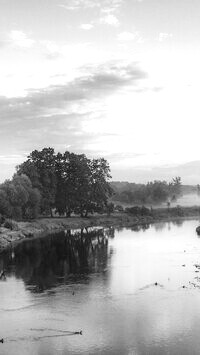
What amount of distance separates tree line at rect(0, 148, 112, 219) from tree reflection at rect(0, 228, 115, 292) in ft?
74.8

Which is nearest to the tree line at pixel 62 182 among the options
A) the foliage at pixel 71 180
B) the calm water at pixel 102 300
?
the foliage at pixel 71 180

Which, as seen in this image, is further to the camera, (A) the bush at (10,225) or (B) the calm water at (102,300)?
(A) the bush at (10,225)

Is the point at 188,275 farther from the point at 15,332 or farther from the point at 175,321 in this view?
the point at 15,332

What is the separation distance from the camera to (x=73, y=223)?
495 ft

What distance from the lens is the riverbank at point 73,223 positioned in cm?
11438

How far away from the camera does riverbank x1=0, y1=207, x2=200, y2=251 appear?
375 feet

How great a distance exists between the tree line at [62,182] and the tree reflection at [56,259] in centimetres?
2280

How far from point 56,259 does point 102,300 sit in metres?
34.9

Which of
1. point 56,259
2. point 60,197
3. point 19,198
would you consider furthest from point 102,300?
point 60,197

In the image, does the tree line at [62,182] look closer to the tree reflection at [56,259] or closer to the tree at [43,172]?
the tree at [43,172]

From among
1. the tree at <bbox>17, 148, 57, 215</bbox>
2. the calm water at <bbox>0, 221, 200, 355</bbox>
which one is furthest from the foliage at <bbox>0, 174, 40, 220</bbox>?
the calm water at <bbox>0, 221, 200, 355</bbox>

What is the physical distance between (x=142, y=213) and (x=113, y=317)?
448ft

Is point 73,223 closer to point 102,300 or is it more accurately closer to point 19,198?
point 19,198

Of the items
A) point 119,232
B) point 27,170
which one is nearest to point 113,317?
point 119,232
